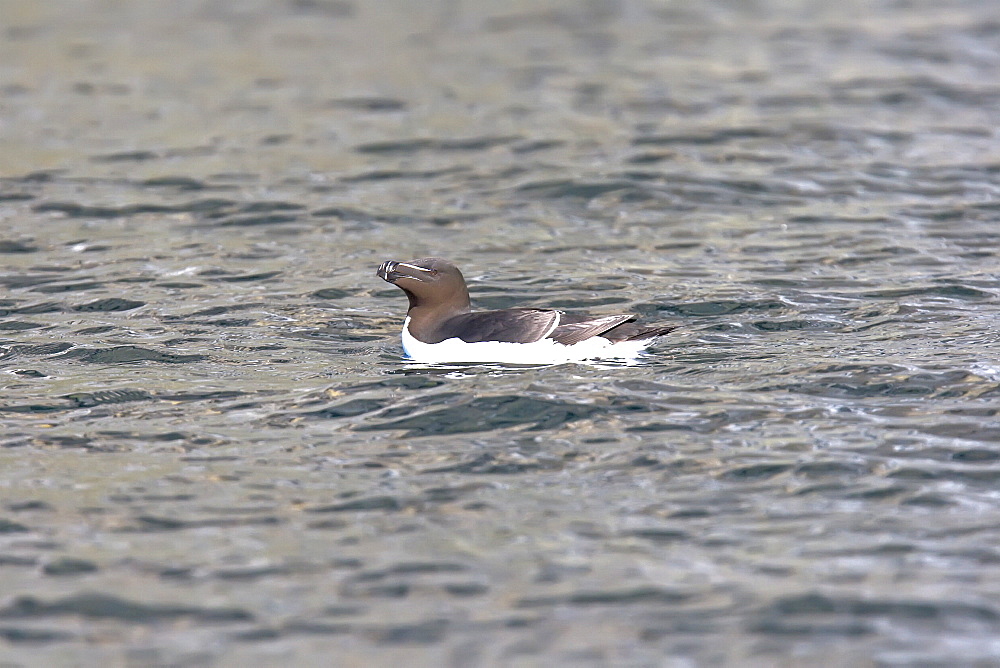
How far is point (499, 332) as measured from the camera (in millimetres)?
10578

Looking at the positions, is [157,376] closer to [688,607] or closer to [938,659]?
[688,607]

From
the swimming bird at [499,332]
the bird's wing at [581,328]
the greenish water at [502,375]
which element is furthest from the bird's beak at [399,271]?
the bird's wing at [581,328]

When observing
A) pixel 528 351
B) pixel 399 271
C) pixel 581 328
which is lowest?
pixel 528 351

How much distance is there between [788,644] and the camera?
6.77 m

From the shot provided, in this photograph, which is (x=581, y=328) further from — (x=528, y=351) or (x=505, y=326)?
(x=505, y=326)

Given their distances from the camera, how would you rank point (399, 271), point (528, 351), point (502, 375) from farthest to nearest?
point (399, 271) → point (528, 351) → point (502, 375)

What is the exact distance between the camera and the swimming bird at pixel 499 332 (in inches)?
416

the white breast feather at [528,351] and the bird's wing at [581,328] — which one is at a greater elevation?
the bird's wing at [581,328]

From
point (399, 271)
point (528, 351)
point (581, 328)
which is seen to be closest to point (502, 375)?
point (528, 351)

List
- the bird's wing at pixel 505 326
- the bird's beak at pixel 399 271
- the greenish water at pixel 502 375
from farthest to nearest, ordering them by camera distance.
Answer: the bird's beak at pixel 399 271, the bird's wing at pixel 505 326, the greenish water at pixel 502 375

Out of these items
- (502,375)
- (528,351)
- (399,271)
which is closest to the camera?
(502,375)

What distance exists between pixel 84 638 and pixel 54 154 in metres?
12.8

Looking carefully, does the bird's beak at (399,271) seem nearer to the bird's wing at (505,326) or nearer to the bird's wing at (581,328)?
the bird's wing at (505,326)

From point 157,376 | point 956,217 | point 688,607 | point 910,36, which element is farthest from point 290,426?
point 910,36
